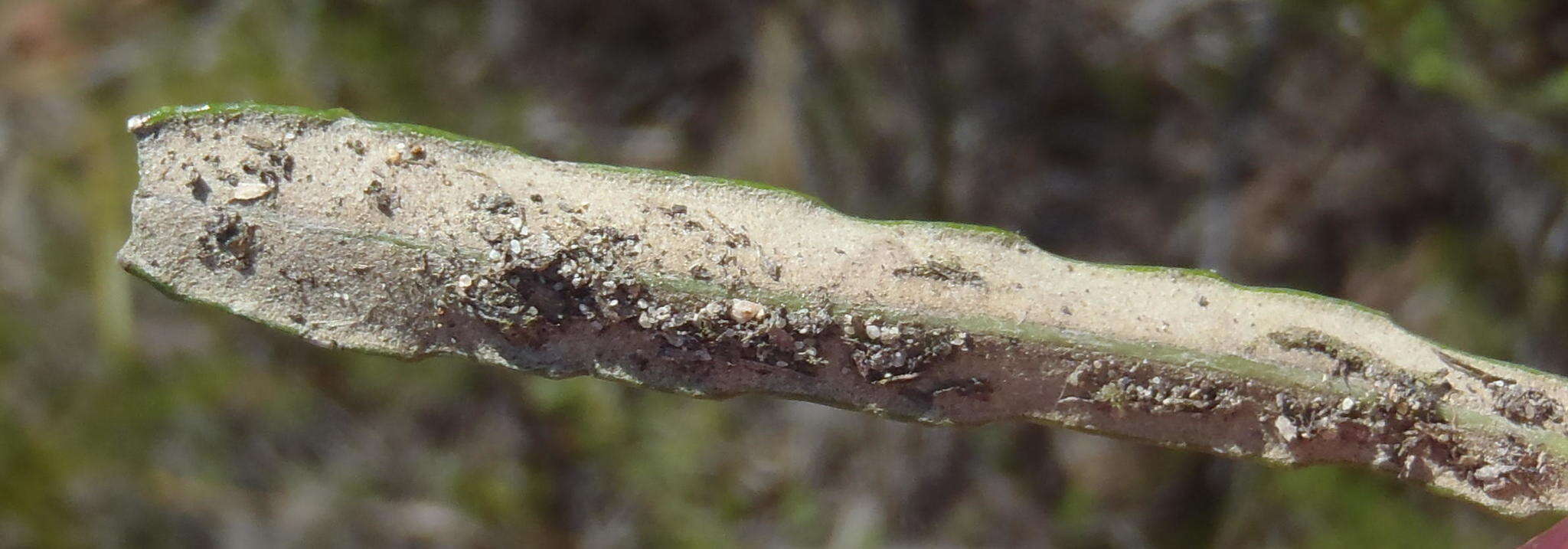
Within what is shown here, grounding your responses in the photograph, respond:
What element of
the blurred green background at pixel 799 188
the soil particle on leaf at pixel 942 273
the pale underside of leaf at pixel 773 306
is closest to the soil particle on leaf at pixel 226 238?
the pale underside of leaf at pixel 773 306

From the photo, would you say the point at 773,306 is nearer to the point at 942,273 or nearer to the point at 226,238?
the point at 942,273

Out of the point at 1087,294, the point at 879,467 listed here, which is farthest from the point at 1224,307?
the point at 879,467

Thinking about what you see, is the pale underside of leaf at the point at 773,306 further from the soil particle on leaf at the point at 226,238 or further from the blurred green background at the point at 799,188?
the blurred green background at the point at 799,188

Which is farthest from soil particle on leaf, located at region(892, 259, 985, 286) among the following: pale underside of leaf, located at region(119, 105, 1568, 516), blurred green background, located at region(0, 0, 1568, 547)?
blurred green background, located at region(0, 0, 1568, 547)

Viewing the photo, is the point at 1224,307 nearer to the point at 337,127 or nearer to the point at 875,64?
the point at 337,127

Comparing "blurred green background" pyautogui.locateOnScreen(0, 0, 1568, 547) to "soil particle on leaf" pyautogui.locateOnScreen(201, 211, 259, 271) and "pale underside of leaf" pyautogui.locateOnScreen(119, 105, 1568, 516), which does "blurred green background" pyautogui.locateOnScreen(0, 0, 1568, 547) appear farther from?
"soil particle on leaf" pyautogui.locateOnScreen(201, 211, 259, 271)

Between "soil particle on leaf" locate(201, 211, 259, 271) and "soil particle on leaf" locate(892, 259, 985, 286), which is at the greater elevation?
"soil particle on leaf" locate(892, 259, 985, 286)
